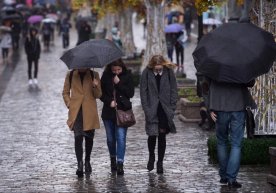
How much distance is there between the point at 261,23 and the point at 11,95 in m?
12.0

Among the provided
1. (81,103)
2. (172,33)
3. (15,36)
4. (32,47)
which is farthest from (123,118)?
(15,36)

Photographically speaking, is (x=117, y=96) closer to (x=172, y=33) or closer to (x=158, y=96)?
(x=158, y=96)

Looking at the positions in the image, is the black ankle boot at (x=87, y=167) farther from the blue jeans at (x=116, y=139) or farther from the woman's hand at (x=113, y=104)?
the woman's hand at (x=113, y=104)

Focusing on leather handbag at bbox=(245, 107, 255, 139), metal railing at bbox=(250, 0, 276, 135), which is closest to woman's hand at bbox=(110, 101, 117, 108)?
leather handbag at bbox=(245, 107, 255, 139)

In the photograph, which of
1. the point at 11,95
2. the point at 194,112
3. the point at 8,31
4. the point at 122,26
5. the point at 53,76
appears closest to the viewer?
the point at 194,112

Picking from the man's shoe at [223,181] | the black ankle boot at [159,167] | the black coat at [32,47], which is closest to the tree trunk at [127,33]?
the black coat at [32,47]

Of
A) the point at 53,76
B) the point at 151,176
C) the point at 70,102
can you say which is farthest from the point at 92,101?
the point at 53,76

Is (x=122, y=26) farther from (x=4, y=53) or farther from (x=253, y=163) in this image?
(x=253, y=163)

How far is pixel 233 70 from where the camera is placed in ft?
37.6

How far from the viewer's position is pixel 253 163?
43.8 ft

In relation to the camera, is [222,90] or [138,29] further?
[138,29]

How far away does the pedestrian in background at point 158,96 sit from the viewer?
12.7 metres

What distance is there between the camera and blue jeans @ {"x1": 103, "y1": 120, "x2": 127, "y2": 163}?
12867mm

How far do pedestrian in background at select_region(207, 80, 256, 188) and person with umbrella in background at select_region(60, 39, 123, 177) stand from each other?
1.64 m
